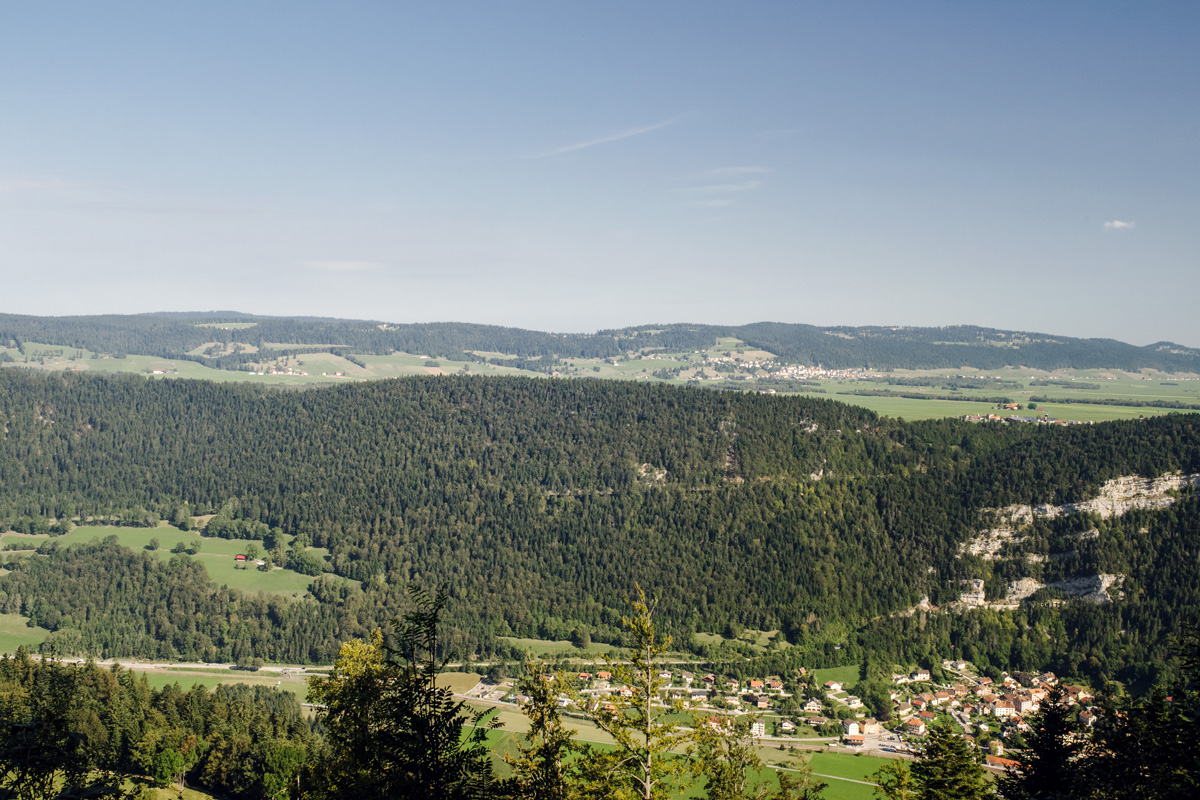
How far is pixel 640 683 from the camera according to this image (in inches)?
928

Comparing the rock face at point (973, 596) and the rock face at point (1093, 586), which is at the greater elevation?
the rock face at point (1093, 586)

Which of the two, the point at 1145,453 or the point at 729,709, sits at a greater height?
the point at 1145,453

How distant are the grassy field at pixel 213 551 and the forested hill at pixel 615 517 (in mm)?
6411

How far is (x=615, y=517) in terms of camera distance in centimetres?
15562

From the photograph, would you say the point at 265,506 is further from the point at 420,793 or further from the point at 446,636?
the point at 420,793

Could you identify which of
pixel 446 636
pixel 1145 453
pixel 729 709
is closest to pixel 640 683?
pixel 729 709

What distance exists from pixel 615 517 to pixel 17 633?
3665 inches

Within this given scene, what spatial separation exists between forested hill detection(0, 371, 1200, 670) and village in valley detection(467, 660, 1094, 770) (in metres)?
10.8

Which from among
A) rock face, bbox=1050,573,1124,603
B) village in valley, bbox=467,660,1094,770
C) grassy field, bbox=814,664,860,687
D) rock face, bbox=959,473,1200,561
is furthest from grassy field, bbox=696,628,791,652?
rock face, bbox=1050,573,1124,603

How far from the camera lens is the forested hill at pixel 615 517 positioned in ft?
392

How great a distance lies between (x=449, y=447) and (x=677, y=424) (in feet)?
168

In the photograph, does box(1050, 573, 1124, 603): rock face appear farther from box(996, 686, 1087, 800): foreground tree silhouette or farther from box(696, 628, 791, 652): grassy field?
box(996, 686, 1087, 800): foreground tree silhouette

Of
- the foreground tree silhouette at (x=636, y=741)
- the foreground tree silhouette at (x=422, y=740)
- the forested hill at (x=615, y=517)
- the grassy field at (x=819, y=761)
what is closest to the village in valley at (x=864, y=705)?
the grassy field at (x=819, y=761)

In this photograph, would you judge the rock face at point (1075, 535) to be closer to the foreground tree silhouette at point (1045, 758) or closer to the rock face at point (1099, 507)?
the rock face at point (1099, 507)
